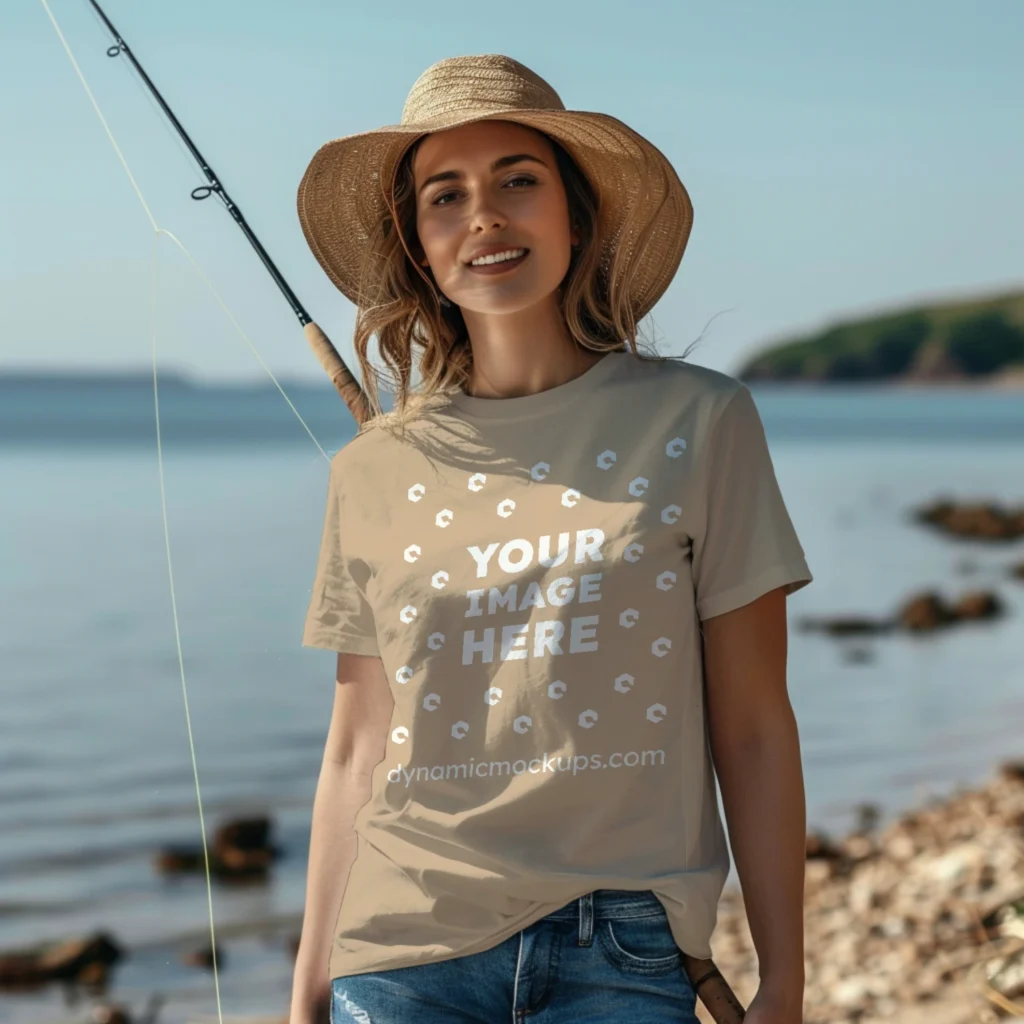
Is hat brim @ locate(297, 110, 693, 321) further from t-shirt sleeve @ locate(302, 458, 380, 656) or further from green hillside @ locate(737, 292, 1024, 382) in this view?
green hillside @ locate(737, 292, 1024, 382)

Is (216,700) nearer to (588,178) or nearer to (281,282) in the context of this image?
(281,282)

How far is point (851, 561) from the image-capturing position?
1560 centimetres

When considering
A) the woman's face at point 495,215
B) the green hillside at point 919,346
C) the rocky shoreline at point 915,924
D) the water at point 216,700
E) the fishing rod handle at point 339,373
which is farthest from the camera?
the green hillside at point 919,346

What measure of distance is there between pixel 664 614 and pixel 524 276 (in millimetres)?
480

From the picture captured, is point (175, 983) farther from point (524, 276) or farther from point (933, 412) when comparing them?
point (933, 412)

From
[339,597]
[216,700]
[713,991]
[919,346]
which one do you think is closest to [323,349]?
[339,597]

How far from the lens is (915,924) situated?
14.4 ft

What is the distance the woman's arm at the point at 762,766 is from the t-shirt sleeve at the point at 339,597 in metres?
0.46

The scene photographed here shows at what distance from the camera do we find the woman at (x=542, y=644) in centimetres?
180

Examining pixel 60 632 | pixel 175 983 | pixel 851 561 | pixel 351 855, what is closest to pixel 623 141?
pixel 351 855

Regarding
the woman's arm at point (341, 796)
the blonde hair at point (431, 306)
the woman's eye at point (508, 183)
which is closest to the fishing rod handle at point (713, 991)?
the woman's arm at point (341, 796)

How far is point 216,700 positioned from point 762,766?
23.6 ft

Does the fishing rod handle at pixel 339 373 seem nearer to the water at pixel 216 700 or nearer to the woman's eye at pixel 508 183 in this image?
the woman's eye at pixel 508 183

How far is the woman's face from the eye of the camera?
80.1 inches
